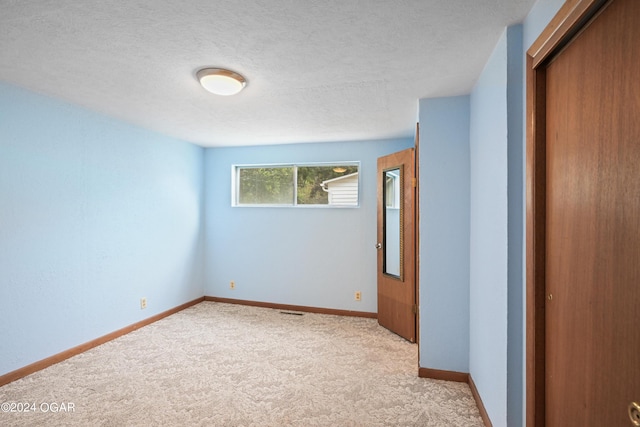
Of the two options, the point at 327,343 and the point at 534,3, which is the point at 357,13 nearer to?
the point at 534,3

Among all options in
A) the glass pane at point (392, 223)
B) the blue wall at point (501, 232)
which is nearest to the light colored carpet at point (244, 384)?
the blue wall at point (501, 232)

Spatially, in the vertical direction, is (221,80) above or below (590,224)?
above

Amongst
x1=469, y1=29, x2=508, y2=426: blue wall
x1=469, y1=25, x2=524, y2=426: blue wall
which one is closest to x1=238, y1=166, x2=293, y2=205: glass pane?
x1=469, y1=29, x2=508, y2=426: blue wall

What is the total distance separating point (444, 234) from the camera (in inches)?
103

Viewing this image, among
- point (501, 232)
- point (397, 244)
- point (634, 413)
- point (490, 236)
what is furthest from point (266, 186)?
point (634, 413)

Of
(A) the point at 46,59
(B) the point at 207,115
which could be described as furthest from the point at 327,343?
(A) the point at 46,59

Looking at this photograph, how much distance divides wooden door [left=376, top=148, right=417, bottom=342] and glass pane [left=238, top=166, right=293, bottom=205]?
1.42m

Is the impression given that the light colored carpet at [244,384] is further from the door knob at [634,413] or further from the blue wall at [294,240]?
the door knob at [634,413]

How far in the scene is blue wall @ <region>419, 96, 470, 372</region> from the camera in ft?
8.46

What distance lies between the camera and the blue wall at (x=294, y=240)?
4.23 m

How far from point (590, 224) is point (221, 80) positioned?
7.11 ft

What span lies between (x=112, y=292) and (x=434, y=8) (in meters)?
3.77

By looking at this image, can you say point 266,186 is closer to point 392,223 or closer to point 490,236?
point 392,223

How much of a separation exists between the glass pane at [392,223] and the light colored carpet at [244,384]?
2.60 feet
